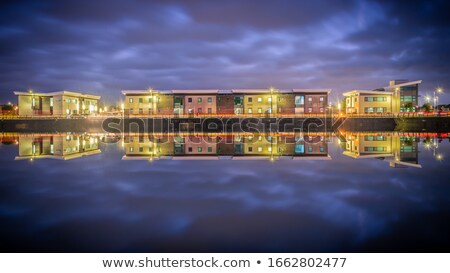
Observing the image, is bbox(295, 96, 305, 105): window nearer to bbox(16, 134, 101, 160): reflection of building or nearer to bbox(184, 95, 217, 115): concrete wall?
bbox(184, 95, 217, 115): concrete wall

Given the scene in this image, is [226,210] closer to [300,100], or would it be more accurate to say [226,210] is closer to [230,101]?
[230,101]

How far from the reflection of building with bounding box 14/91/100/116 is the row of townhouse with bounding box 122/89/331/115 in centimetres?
1197

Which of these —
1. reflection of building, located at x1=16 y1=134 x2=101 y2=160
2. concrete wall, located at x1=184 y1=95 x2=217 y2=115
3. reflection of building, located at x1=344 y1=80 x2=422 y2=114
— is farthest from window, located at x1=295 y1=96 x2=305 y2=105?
reflection of building, located at x1=16 y1=134 x2=101 y2=160

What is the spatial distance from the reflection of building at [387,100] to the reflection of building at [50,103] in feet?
146

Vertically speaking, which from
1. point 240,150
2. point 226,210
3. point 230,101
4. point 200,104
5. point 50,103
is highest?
point 50,103

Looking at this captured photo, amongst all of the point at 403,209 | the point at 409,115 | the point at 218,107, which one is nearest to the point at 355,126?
the point at 409,115

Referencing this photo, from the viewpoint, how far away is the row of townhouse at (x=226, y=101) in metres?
49.4

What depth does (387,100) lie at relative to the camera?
172 ft

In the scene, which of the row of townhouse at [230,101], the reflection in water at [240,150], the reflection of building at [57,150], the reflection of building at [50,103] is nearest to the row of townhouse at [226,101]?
the row of townhouse at [230,101]

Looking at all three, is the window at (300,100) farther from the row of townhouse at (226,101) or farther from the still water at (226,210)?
the still water at (226,210)

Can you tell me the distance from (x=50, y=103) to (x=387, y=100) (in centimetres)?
5646

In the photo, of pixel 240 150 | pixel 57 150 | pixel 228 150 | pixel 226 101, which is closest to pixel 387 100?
pixel 226 101

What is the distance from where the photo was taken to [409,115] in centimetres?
4347

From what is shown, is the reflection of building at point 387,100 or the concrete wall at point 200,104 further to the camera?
the reflection of building at point 387,100
